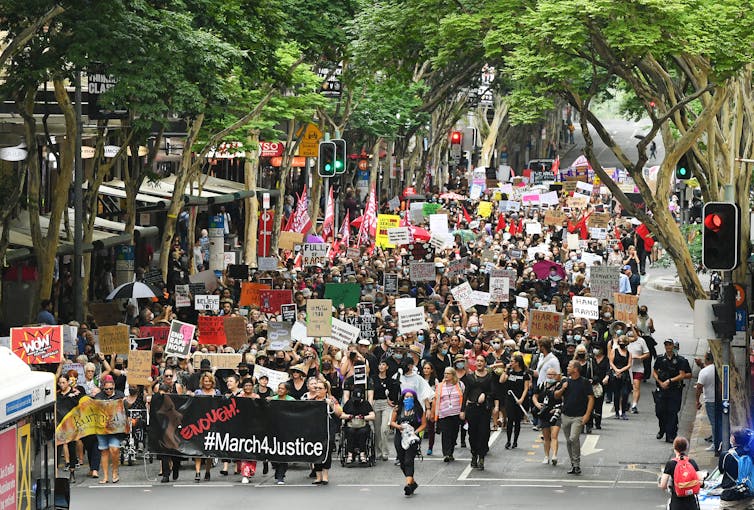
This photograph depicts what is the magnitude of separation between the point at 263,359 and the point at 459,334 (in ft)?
15.1

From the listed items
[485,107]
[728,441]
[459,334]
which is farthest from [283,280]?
[485,107]

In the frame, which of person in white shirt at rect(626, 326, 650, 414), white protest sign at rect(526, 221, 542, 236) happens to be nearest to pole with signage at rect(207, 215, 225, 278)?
white protest sign at rect(526, 221, 542, 236)

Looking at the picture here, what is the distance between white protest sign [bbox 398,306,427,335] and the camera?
950 inches

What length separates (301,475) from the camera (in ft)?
64.0

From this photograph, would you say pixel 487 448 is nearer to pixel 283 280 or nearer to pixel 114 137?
pixel 283 280

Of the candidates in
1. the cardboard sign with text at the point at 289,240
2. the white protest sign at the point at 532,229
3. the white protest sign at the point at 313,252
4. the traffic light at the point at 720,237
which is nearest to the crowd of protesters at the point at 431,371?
the white protest sign at the point at 313,252

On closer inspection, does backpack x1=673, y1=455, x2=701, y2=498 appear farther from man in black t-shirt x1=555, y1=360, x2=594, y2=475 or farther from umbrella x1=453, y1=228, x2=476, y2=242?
umbrella x1=453, y1=228, x2=476, y2=242

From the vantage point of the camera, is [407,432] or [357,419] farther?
[357,419]

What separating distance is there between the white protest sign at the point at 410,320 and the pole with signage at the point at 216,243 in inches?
736

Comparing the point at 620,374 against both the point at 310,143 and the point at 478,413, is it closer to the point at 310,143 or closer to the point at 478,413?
the point at 478,413

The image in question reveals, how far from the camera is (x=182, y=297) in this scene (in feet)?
95.5

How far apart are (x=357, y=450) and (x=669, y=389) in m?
4.95

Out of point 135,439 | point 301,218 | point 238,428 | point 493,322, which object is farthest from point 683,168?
point 301,218

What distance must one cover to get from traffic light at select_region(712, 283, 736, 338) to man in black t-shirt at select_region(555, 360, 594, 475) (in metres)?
3.12
